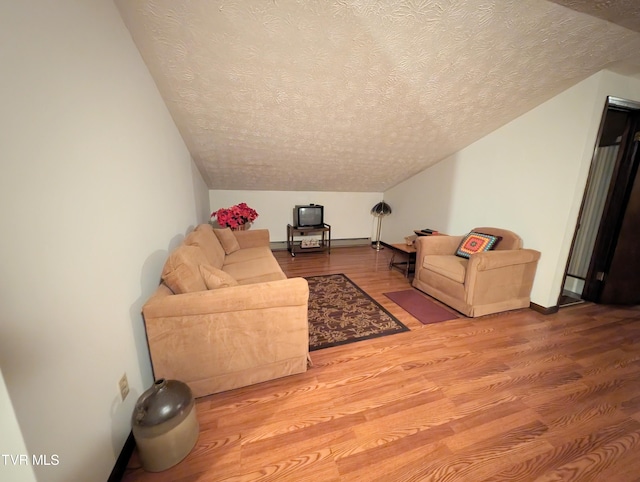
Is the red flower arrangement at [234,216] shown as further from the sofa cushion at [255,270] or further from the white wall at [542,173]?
the white wall at [542,173]

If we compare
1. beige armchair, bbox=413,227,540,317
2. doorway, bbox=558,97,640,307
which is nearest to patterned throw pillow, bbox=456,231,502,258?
beige armchair, bbox=413,227,540,317

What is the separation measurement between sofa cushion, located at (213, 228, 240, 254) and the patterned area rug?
1225 mm

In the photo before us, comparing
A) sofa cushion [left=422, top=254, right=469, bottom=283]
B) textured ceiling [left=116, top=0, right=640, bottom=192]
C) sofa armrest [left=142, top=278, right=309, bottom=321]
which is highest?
textured ceiling [left=116, top=0, right=640, bottom=192]

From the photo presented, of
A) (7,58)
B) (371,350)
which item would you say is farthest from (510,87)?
(7,58)

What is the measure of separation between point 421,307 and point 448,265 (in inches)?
23.0

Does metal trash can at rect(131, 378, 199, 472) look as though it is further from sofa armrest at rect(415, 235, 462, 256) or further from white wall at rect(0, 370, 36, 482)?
sofa armrest at rect(415, 235, 462, 256)

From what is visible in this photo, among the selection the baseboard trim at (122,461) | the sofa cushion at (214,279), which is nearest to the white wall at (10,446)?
the baseboard trim at (122,461)

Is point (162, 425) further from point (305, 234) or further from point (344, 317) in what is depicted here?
point (305, 234)

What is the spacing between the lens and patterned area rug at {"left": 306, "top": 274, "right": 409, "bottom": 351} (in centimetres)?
219

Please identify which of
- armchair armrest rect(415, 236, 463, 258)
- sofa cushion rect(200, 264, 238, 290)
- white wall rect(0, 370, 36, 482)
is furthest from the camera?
armchair armrest rect(415, 236, 463, 258)

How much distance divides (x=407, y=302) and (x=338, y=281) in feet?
3.24

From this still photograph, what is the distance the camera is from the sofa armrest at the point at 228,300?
1347mm

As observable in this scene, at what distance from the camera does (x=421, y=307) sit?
2.75 meters
